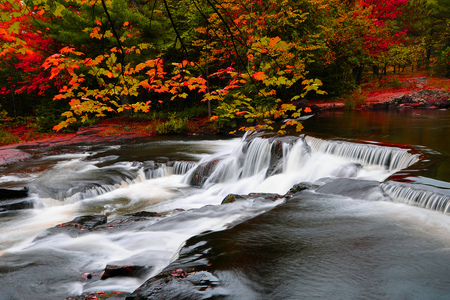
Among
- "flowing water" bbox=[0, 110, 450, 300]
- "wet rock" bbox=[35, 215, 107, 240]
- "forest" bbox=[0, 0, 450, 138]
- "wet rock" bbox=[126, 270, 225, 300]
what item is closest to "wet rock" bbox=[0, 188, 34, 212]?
"flowing water" bbox=[0, 110, 450, 300]

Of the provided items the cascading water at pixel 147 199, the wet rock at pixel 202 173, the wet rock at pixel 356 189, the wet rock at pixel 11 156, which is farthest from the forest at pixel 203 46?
the wet rock at pixel 356 189

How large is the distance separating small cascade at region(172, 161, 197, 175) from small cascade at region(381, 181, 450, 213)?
668 centimetres

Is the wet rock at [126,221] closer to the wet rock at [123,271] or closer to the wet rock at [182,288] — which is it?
the wet rock at [123,271]

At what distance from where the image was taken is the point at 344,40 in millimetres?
21391

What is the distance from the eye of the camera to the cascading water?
468 centimetres

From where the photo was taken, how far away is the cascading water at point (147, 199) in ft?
15.4

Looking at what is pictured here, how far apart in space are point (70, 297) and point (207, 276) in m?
1.81

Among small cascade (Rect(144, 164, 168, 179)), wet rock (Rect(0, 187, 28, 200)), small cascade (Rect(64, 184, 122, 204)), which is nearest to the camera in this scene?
wet rock (Rect(0, 187, 28, 200))

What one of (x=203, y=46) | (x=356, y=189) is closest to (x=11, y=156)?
(x=203, y=46)

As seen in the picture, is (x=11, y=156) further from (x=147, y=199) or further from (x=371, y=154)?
(x=371, y=154)

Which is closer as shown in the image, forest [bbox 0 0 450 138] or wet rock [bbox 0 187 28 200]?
wet rock [bbox 0 187 28 200]

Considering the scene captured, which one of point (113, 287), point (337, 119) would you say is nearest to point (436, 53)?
point (337, 119)

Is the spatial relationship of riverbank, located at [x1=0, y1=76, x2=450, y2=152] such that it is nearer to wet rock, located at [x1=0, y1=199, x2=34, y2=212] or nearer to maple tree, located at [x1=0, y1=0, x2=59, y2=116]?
maple tree, located at [x1=0, y1=0, x2=59, y2=116]

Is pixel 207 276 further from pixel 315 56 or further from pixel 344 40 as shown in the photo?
pixel 344 40
